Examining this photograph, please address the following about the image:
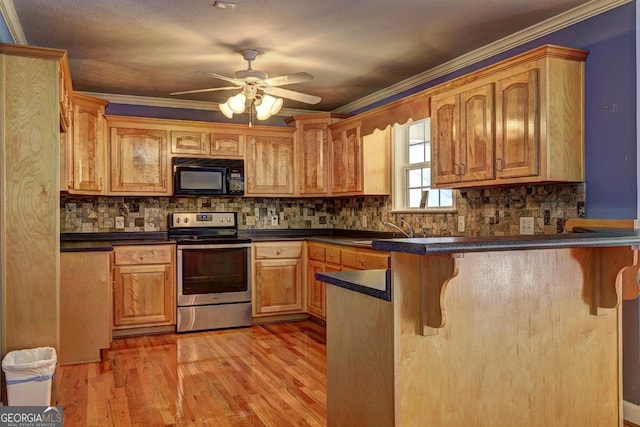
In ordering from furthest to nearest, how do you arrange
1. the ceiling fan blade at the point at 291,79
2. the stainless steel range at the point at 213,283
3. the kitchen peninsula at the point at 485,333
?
the stainless steel range at the point at 213,283 → the ceiling fan blade at the point at 291,79 → the kitchen peninsula at the point at 485,333

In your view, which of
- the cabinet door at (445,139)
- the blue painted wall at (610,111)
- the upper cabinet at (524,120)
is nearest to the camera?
the blue painted wall at (610,111)

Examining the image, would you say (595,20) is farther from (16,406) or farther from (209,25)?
(16,406)

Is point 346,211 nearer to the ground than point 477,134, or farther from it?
nearer to the ground

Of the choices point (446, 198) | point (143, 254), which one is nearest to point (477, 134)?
point (446, 198)

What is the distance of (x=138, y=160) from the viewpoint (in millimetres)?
5184

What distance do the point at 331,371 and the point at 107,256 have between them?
97.9 inches

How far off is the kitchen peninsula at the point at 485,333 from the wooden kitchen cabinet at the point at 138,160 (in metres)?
3.46

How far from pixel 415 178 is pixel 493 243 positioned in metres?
3.23

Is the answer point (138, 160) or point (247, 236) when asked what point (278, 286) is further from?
point (138, 160)

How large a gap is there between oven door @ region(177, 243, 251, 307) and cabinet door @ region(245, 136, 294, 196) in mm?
758

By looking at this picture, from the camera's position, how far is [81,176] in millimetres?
4664

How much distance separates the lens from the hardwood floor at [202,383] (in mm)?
2910

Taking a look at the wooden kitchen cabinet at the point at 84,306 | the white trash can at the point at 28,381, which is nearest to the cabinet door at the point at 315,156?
the wooden kitchen cabinet at the point at 84,306

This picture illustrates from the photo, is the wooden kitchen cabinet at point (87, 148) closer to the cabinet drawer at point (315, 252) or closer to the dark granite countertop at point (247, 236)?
the dark granite countertop at point (247, 236)
